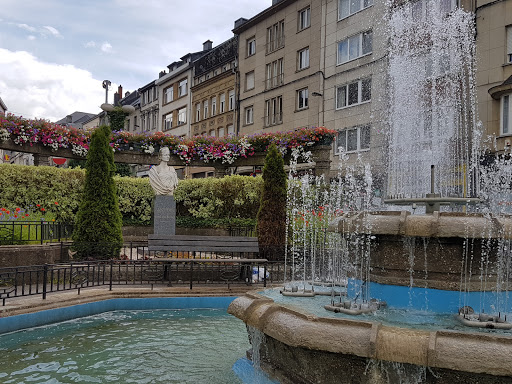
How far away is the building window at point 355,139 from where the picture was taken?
2541cm

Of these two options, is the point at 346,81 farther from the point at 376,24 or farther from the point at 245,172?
the point at 245,172

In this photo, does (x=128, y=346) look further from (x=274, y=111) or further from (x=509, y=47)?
(x=274, y=111)

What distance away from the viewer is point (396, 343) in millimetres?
3814

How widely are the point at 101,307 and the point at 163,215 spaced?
201 inches

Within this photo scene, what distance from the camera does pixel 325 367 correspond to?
4.36 m

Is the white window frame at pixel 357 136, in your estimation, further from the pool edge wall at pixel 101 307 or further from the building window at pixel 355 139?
the pool edge wall at pixel 101 307

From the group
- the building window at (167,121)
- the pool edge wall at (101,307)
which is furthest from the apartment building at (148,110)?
the pool edge wall at (101,307)

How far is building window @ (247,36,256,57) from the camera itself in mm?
35062

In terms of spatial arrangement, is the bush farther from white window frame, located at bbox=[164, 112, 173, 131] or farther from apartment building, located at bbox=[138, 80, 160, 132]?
apartment building, located at bbox=[138, 80, 160, 132]

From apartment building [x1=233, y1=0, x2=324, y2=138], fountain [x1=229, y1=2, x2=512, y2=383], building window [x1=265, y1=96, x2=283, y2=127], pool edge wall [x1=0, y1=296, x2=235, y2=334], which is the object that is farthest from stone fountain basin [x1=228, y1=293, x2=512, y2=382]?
building window [x1=265, y1=96, x2=283, y2=127]

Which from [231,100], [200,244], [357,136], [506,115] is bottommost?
[200,244]

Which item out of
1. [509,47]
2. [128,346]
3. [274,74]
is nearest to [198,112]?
[274,74]

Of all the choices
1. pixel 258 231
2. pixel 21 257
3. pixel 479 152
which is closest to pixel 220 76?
pixel 479 152

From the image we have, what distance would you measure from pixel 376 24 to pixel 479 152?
31.3 feet
